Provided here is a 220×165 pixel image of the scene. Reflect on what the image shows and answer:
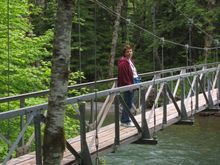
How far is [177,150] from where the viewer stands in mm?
13852

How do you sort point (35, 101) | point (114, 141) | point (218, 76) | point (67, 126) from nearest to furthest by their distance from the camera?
point (114, 141) → point (35, 101) → point (67, 126) → point (218, 76)

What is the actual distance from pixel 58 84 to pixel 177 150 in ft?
34.2

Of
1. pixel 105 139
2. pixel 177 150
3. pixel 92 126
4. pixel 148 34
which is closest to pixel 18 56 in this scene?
pixel 92 126

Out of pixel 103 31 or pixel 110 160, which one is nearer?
pixel 110 160

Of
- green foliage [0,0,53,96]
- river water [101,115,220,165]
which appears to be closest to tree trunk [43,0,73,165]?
green foliage [0,0,53,96]

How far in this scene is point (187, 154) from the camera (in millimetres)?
13344

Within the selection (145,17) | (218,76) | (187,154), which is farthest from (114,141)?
(145,17)

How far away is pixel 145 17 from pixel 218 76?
2012 cm

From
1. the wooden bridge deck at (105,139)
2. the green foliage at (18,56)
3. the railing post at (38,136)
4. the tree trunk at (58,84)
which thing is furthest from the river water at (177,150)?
the tree trunk at (58,84)

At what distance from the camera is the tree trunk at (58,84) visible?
3.78 meters

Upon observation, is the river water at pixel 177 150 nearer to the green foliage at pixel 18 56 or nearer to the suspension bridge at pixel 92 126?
the green foliage at pixel 18 56

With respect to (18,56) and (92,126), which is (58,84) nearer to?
(92,126)

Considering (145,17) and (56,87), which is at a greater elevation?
(145,17)

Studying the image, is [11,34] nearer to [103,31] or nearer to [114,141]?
[114,141]
